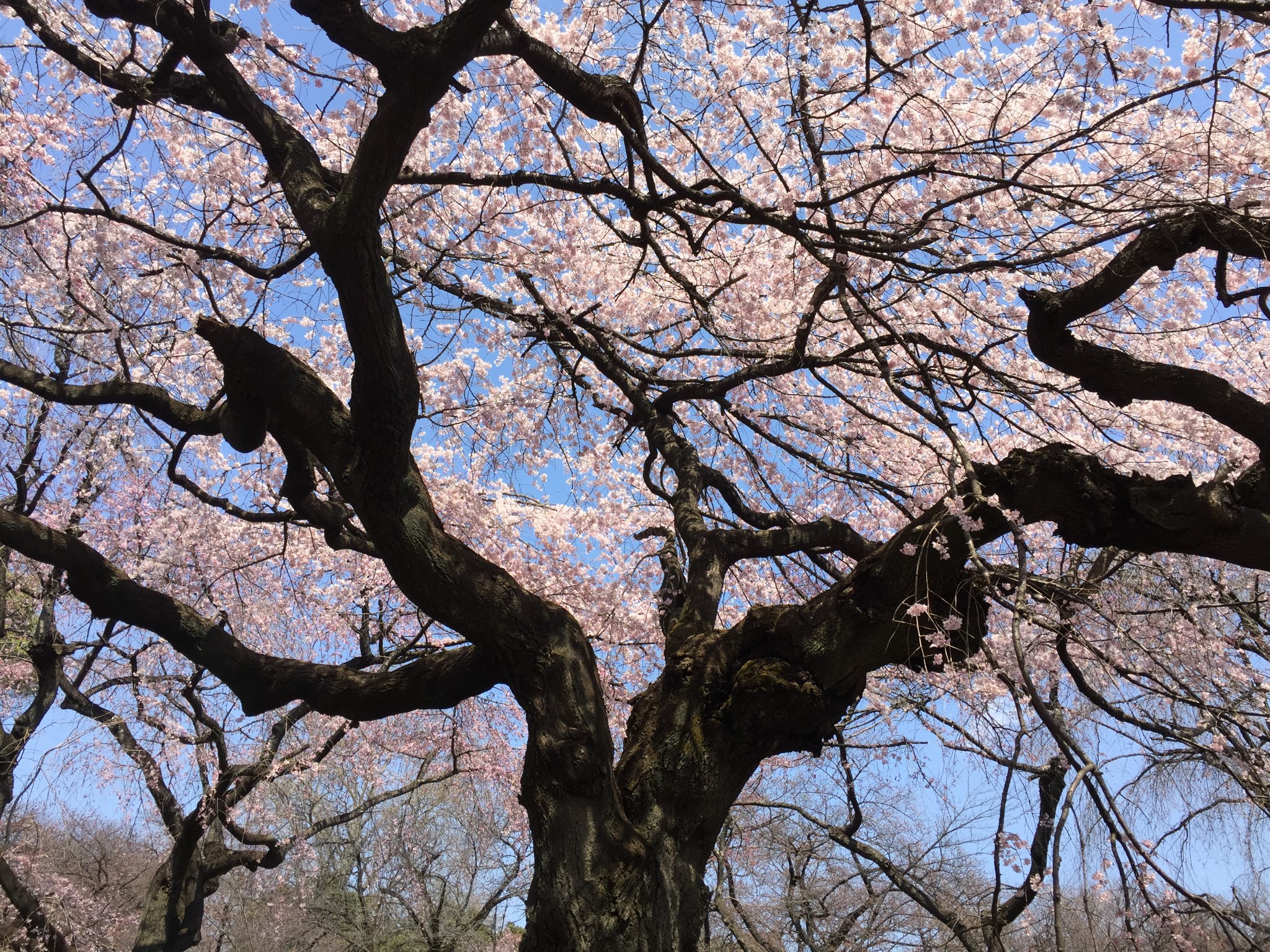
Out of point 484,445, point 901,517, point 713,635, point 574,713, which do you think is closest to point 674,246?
point 484,445

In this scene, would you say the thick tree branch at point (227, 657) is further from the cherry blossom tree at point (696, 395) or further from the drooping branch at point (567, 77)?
the drooping branch at point (567, 77)

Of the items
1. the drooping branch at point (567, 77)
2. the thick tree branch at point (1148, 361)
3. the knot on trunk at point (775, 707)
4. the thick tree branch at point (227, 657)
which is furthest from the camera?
the thick tree branch at point (227, 657)

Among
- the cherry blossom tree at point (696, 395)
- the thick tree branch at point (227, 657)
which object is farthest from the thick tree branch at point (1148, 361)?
the thick tree branch at point (227, 657)

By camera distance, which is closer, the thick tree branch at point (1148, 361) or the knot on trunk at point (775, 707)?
the thick tree branch at point (1148, 361)

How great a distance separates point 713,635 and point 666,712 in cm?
41

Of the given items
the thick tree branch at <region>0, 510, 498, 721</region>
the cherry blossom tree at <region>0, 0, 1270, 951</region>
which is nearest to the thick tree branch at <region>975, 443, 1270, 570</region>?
the cherry blossom tree at <region>0, 0, 1270, 951</region>

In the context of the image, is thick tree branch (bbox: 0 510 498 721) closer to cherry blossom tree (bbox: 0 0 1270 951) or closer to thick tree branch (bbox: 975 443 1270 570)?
cherry blossom tree (bbox: 0 0 1270 951)

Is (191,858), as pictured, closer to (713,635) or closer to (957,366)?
(713,635)

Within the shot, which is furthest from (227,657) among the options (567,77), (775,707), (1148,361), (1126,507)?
(1148,361)

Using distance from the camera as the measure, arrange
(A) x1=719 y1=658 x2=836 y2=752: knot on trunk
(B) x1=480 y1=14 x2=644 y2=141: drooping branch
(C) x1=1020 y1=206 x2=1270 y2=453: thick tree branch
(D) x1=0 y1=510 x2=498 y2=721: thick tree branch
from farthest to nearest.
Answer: (D) x1=0 y1=510 x2=498 y2=721: thick tree branch, (B) x1=480 y1=14 x2=644 y2=141: drooping branch, (A) x1=719 y1=658 x2=836 y2=752: knot on trunk, (C) x1=1020 y1=206 x2=1270 y2=453: thick tree branch

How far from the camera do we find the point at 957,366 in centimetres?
552

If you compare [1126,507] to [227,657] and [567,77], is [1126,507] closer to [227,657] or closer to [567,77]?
[567,77]

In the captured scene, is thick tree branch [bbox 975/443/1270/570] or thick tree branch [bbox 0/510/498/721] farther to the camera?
thick tree branch [bbox 0/510/498/721]

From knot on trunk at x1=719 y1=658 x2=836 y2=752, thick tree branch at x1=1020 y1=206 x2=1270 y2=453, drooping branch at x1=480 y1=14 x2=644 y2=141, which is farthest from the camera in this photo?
drooping branch at x1=480 y1=14 x2=644 y2=141
